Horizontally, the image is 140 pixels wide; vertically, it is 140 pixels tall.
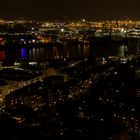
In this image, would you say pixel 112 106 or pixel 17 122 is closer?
pixel 17 122

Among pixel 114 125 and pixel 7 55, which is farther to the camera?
pixel 7 55

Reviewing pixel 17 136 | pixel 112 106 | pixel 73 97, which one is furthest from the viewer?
pixel 73 97

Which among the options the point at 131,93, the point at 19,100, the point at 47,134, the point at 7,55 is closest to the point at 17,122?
the point at 47,134

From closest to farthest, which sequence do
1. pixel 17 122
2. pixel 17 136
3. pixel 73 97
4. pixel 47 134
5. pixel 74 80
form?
1. pixel 17 136
2. pixel 47 134
3. pixel 17 122
4. pixel 73 97
5. pixel 74 80

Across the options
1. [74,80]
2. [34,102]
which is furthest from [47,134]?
[74,80]

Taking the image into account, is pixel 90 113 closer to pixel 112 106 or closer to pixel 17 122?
pixel 112 106

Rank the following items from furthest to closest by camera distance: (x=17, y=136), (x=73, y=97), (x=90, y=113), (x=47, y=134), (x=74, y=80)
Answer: (x=74, y=80), (x=73, y=97), (x=90, y=113), (x=47, y=134), (x=17, y=136)

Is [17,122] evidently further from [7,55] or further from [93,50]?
[93,50]

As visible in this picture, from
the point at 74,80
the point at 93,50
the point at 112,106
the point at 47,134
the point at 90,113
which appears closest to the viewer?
the point at 47,134

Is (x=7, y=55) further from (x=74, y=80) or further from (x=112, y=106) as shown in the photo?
(x=112, y=106)
